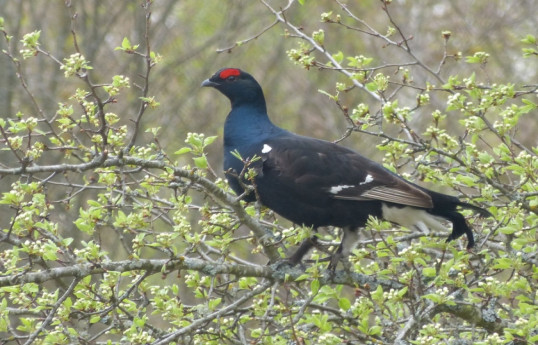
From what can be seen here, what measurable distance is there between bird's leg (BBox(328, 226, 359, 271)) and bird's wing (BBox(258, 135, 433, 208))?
0.22 meters

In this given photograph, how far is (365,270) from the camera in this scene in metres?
4.97

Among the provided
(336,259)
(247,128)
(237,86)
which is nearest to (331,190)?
(336,259)

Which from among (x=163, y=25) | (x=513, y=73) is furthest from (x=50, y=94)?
(x=513, y=73)

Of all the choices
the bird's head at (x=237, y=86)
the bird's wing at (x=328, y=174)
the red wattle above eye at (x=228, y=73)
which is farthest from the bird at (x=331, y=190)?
the red wattle above eye at (x=228, y=73)

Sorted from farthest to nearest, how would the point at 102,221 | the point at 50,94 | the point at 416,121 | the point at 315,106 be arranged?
the point at 315,106 < the point at 416,121 < the point at 50,94 < the point at 102,221

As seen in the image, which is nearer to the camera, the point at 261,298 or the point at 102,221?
the point at 102,221

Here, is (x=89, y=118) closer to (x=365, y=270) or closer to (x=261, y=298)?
(x=261, y=298)

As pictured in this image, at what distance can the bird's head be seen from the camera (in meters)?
6.57

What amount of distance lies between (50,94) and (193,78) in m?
1.84

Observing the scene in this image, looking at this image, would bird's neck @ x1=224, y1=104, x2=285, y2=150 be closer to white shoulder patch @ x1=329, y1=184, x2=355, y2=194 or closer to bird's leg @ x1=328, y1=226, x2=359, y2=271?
white shoulder patch @ x1=329, y1=184, x2=355, y2=194

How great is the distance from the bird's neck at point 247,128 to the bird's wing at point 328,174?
0.34 metres

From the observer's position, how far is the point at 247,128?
6133 millimetres

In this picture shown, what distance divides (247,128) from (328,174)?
2.69 ft

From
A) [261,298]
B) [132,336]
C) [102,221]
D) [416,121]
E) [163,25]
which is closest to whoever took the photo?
[132,336]
